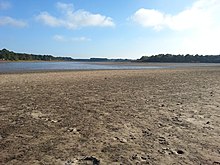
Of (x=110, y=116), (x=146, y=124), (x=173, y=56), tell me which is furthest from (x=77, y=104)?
(x=173, y=56)

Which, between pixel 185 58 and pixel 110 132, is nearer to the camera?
pixel 110 132

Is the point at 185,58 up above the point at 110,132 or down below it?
above

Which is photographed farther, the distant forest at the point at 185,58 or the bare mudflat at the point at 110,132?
the distant forest at the point at 185,58

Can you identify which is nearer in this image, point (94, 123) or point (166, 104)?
point (94, 123)

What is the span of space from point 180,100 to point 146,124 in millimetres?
5013

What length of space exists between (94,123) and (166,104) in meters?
4.39

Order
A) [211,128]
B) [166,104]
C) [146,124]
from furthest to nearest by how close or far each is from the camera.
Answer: [166,104] → [146,124] → [211,128]

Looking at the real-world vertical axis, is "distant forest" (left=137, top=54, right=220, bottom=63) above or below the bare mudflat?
above

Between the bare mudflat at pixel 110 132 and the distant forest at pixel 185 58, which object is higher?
the distant forest at pixel 185 58

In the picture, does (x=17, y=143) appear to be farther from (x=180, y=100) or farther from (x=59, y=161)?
(x=180, y=100)

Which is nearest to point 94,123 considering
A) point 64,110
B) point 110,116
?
point 110,116

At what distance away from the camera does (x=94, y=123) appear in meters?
8.16

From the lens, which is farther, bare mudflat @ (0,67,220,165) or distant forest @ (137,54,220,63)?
distant forest @ (137,54,220,63)

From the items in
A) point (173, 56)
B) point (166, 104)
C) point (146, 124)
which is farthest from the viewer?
point (173, 56)
